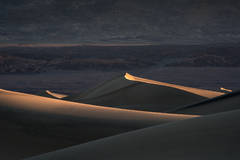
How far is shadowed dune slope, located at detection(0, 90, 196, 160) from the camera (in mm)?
2541

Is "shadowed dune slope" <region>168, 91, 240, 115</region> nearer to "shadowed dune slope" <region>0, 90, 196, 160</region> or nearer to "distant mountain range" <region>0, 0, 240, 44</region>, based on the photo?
"shadowed dune slope" <region>0, 90, 196, 160</region>

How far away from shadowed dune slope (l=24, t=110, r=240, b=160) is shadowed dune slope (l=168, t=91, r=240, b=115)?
324 cm

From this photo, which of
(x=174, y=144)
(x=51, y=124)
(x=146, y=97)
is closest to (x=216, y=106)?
(x=146, y=97)

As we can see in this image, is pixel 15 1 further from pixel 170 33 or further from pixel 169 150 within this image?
pixel 169 150

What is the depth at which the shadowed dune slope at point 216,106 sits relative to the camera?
5371 mm

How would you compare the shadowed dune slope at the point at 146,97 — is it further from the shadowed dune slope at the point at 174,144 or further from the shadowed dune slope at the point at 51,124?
the shadowed dune slope at the point at 174,144

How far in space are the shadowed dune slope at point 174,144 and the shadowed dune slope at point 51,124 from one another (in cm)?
61

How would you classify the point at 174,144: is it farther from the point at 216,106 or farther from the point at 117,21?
the point at 117,21

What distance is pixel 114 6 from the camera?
498 feet

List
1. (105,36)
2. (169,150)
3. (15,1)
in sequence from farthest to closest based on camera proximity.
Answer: (15,1) → (105,36) → (169,150)

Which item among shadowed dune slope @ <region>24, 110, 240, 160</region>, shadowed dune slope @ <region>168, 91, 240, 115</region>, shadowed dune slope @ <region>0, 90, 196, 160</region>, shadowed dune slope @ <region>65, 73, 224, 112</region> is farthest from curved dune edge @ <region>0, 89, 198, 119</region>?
shadowed dune slope @ <region>65, 73, 224, 112</region>

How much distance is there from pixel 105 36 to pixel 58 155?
379ft

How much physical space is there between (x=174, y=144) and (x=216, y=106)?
13.4 ft

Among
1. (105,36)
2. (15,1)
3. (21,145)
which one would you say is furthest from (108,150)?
(15,1)
